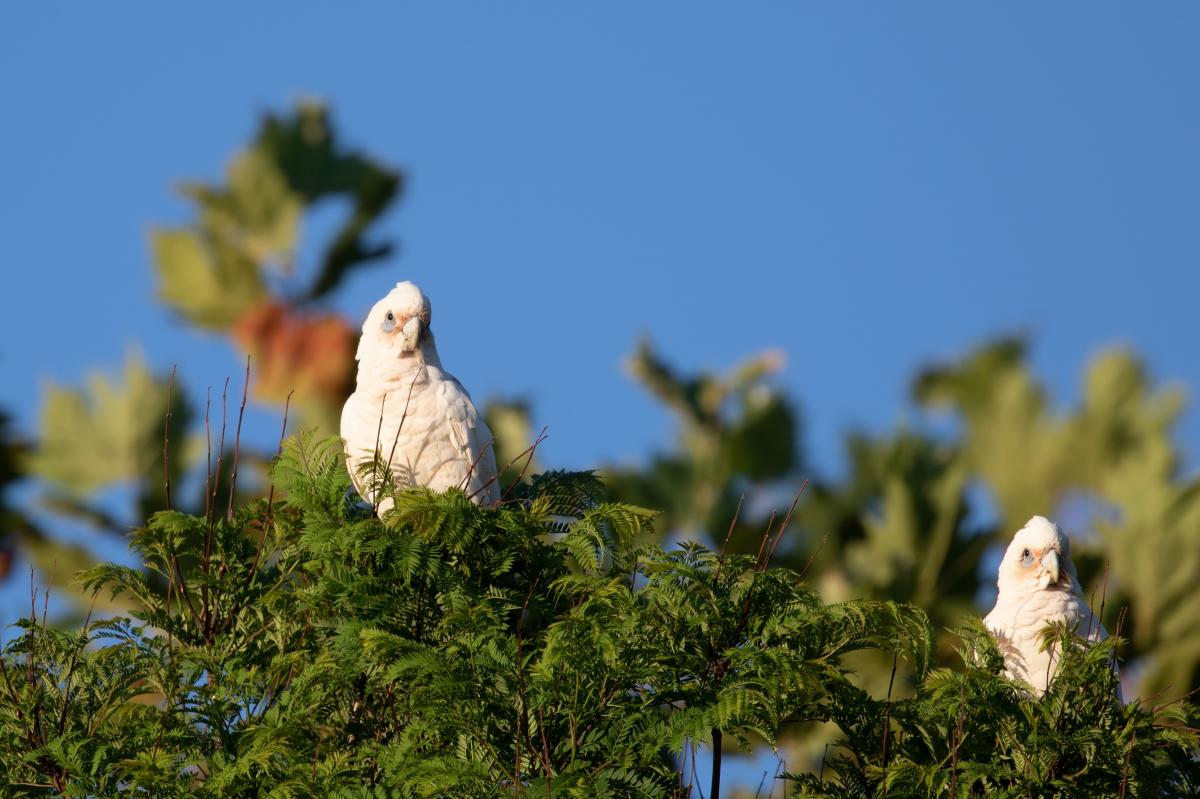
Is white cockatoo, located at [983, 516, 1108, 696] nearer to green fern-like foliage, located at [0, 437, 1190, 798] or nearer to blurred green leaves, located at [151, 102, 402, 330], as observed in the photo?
green fern-like foliage, located at [0, 437, 1190, 798]

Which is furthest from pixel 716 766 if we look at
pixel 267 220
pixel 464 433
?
pixel 267 220

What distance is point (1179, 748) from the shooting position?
760cm

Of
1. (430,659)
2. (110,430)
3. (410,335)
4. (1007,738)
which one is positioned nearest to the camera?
(430,659)

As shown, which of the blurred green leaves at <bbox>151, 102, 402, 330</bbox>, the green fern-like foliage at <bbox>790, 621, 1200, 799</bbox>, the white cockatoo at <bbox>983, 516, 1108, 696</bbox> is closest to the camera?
the green fern-like foliage at <bbox>790, 621, 1200, 799</bbox>

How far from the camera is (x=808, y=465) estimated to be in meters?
20.9

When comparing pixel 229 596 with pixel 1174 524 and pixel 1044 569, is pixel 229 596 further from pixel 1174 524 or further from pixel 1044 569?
pixel 1174 524

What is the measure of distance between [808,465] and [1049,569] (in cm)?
1177

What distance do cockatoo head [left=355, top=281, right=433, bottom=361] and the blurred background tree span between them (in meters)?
8.12

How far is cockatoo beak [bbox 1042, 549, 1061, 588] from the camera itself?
9.10 meters

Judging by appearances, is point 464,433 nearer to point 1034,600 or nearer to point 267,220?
point 1034,600

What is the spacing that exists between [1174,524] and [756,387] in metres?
5.14

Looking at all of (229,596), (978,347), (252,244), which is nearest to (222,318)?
(252,244)

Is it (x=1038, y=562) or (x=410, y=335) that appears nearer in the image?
(x=410, y=335)

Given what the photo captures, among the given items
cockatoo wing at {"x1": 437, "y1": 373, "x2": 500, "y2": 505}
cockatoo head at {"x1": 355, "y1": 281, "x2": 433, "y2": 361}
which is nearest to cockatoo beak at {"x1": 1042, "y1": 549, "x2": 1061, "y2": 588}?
cockatoo wing at {"x1": 437, "y1": 373, "x2": 500, "y2": 505}
